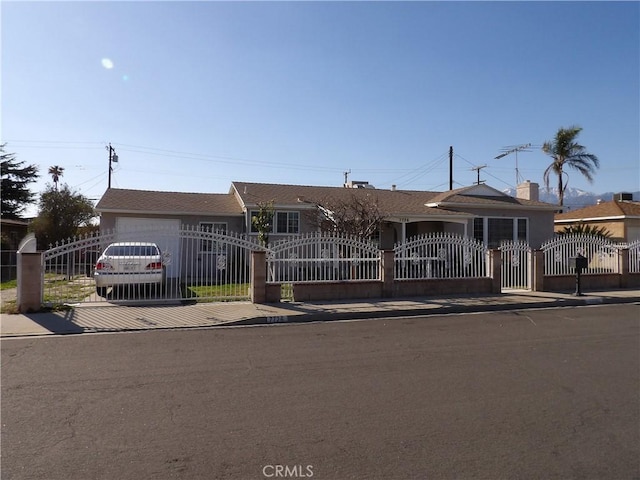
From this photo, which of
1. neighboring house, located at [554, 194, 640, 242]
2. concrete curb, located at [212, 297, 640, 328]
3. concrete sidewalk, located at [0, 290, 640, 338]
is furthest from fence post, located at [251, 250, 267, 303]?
neighboring house, located at [554, 194, 640, 242]

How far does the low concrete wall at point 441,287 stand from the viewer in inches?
505

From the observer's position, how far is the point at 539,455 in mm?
3604

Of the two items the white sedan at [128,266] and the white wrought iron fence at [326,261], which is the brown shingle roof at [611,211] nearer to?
the white wrought iron fence at [326,261]

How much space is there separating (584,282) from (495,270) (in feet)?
12.2

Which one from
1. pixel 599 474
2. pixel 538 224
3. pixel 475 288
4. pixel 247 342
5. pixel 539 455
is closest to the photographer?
pixel 599 474

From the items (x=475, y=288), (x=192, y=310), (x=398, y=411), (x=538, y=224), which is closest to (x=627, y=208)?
(x=538, y=224)

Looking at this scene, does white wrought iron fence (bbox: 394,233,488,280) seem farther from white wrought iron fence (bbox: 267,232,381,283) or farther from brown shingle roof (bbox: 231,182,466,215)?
brown shingle roof (bbox: 231,182,466,215)

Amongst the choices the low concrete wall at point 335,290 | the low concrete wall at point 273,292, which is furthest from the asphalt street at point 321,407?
the low concrete wall at point 335,290

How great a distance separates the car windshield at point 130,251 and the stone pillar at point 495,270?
375 inches

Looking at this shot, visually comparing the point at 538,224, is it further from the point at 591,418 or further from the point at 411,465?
the point at 411,465

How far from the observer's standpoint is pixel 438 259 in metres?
13.0

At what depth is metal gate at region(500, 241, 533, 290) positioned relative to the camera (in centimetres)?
1442

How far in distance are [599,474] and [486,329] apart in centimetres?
551

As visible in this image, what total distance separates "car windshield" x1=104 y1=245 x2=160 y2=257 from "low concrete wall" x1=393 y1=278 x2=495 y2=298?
6550mm
